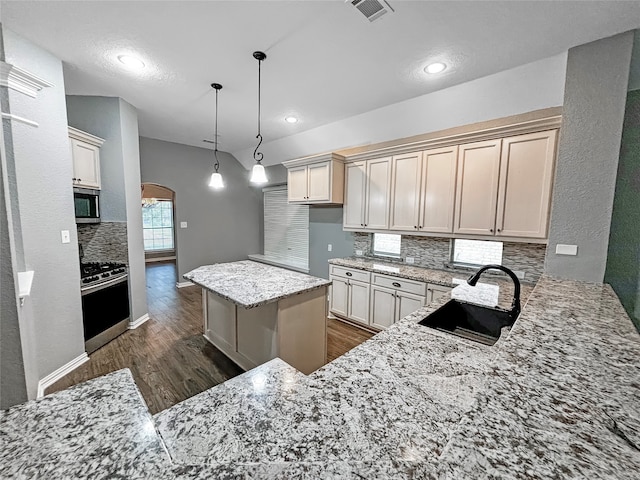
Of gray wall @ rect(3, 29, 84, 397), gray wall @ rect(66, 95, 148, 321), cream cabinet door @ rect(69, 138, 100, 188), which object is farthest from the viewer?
gray wall @ rect(66, 95, 148, 321)

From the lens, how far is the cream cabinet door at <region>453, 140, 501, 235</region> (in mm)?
2695

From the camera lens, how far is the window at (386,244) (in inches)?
150

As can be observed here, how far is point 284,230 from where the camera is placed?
19.8ft

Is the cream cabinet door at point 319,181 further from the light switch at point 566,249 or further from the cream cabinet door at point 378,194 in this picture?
the light switch at point 566,249

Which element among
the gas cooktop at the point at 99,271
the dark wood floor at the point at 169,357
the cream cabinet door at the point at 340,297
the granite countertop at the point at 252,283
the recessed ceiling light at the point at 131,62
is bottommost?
the dark wood floor at the point at 169,357

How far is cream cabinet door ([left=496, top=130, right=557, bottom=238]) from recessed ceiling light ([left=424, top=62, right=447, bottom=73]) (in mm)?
954

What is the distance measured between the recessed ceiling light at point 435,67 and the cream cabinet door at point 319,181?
1711mm

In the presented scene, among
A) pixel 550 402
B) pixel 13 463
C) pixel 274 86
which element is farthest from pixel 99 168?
pixel 550 402

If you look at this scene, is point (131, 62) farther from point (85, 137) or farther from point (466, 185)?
point (466, 185)

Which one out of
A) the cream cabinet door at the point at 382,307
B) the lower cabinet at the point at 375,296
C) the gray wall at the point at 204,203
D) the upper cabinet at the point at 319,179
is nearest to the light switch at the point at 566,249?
the lower cabinet at the point at 375,296

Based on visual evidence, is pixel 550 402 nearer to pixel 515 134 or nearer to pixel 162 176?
pixel 515 134

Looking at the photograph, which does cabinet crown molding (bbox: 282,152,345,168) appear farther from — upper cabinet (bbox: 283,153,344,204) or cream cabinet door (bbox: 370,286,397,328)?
cream cabinet door (bbox: 370,286,397,328)

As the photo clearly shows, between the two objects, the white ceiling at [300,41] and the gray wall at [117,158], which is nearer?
the white ceiling at [300,41]

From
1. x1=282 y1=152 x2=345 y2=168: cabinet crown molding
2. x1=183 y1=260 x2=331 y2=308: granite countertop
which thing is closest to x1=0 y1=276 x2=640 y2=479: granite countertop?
x1=183 y1=260 x2=331 y2=308: granite countertop
